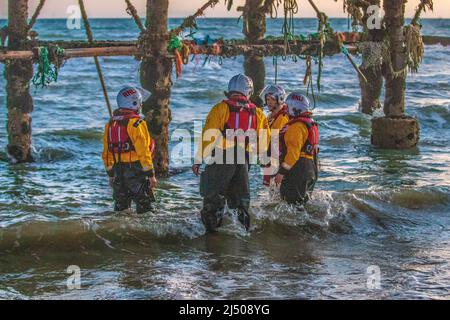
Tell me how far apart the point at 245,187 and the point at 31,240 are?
8.55 feet

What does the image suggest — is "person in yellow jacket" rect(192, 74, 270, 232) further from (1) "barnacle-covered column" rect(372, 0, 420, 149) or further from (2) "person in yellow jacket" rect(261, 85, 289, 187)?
(1) "barnacle-covered column" rect(372, 0, 420, 149)

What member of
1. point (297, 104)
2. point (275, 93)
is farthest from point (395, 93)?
point (297, 104)

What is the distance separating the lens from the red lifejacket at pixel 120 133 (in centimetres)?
1025

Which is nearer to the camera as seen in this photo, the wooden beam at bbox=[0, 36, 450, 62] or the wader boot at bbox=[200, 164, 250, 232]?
the wader boot at bbox=[200, 164, 250, 232]

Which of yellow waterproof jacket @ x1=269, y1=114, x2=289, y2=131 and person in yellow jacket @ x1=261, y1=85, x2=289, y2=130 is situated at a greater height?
person in yellow jacket @ x1=261, y1=85, x2=289, y2=130

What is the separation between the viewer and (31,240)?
1053 cm

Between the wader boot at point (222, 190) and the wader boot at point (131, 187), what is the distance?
704 millimetres

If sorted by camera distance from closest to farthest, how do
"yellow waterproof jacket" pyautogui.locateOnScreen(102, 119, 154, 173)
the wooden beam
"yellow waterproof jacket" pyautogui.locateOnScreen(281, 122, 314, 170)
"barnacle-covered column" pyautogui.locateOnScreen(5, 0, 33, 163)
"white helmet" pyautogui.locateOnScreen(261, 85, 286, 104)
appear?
"yellow waterproof jacket" pyautogui.locateOnScreen(102, 119, 154, 173), "yellow waterproof jacket" pyautogui.locateOnScreen(281, 122, 314, 170), "white helmet" pyautogui.locateOnScreen(261, 85, 286, 104), the wooden beam, "barnacle-covered column" pyautogui.locateOnScreen(5, 0, 33, 163)

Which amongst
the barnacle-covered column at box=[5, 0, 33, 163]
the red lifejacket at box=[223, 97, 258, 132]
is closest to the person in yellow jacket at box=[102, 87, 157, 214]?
the red lifejacket at box=[223, 97, 258, 132]

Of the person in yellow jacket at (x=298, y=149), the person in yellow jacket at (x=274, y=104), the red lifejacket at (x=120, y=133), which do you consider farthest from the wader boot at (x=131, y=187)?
the person in yellow jacket at (x=274, y=104)

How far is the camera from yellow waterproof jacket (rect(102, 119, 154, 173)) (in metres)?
10.2

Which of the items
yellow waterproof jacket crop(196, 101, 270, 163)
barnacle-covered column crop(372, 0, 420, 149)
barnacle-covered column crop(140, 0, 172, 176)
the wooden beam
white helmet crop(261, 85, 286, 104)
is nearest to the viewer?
yellow waterproof jacket crop(196, 101, 270, 163)
